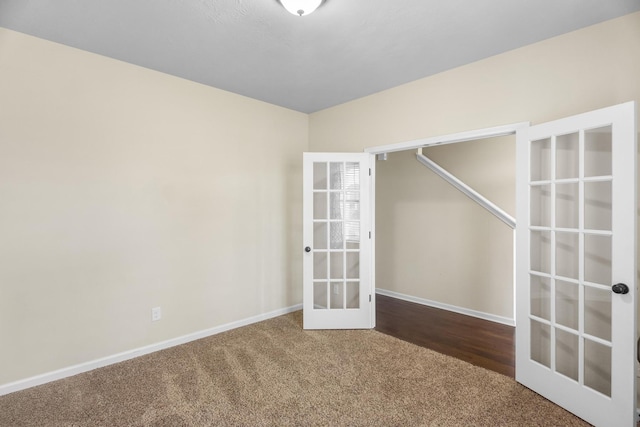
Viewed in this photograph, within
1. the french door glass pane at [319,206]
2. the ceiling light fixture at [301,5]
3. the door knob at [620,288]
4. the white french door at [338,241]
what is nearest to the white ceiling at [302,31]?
the ceiling light fixture at [301,5]

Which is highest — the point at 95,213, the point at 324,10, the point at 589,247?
the point at 324,10

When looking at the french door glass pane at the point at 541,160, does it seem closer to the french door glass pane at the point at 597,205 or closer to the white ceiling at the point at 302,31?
the french door glass pane at the point at 597,205

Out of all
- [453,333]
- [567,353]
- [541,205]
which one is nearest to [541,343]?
[567,353]

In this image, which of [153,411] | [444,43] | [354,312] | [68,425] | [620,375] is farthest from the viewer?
[354,312]

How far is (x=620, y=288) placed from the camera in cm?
177

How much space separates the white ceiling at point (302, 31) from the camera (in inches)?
75.9

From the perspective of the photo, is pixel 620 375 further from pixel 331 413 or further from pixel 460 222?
pixel 460 222

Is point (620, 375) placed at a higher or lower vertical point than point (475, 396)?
higher

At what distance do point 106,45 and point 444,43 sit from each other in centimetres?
257

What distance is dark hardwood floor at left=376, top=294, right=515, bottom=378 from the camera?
277 cm

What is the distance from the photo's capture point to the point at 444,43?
2363mm

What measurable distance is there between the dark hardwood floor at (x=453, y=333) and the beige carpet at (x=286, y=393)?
0.71 feet

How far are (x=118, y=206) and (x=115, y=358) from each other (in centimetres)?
128

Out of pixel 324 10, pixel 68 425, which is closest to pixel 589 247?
pixel 324 10
